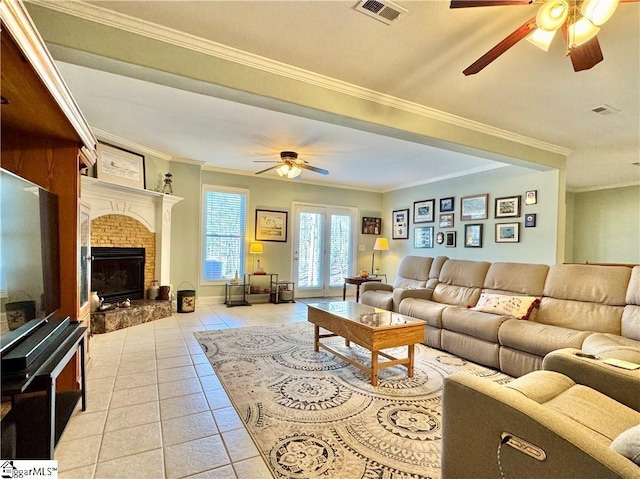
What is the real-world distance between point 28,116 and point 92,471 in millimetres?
1972

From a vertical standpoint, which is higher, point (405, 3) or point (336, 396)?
point (405, 3)

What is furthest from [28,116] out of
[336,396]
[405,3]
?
[336,396]

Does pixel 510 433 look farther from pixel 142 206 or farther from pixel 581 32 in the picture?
pixel 142 206

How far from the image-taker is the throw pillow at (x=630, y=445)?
910mm

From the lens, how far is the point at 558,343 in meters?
2.57

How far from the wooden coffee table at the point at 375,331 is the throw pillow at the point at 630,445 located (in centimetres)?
165

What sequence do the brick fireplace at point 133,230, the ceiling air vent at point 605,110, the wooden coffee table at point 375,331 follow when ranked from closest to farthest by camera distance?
the wooden coffee table at point 375,331 < the ceiling air vent at point 605,110 < the brick fireplace at point 133,230

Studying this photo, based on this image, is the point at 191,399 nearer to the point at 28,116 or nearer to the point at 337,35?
the point at 28,116

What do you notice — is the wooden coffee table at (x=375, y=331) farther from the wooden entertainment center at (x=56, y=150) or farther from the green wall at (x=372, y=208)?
the green wall at (x=372, y=208)

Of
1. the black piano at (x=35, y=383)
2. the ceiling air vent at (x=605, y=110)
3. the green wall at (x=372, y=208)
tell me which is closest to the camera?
the black piano at (x=35, y=383)

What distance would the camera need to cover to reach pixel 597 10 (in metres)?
1.45

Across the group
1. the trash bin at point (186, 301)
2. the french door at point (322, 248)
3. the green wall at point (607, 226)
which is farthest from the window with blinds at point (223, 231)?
the green wall at point (607, 226)

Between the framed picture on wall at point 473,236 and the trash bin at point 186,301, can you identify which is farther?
the framed picture on wall at point 473,236

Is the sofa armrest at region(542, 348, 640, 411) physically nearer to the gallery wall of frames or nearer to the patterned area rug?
the patterned area rug
